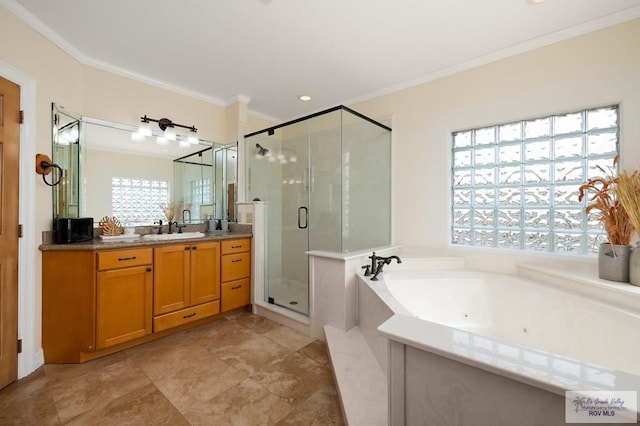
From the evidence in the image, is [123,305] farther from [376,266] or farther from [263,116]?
[263,116]

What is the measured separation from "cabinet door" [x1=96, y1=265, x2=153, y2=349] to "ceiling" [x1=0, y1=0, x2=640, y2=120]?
75.0 inches

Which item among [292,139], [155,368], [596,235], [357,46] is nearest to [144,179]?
[292,139]

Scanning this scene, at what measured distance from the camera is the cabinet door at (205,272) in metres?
2.56

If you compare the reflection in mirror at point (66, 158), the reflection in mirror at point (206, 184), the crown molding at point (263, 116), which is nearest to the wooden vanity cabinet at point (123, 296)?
the reflection in mirror at point (66, 158)

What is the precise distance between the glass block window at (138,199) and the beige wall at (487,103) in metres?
2.56

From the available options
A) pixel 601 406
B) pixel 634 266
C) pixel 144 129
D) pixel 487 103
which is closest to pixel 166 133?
pixel 144 129

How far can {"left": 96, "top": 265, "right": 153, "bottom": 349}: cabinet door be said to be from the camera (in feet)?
6.58

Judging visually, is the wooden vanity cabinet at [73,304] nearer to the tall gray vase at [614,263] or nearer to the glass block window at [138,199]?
the glass block window at [138,199]

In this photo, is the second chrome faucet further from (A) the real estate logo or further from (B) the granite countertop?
(B) the granite countertop

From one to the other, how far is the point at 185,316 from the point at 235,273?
627 millimetres

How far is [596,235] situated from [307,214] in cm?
244

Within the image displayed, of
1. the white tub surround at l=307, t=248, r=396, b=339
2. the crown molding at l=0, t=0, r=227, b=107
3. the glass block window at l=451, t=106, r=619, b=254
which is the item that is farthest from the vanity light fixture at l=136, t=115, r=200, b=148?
the glass block window at l=451, t=106, r=619, b=254

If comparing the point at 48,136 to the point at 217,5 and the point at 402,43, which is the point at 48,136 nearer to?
the point at 217,5

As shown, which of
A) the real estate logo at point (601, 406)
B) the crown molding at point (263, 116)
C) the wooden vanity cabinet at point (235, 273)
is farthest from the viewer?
the crown molding at point (263, 116)
